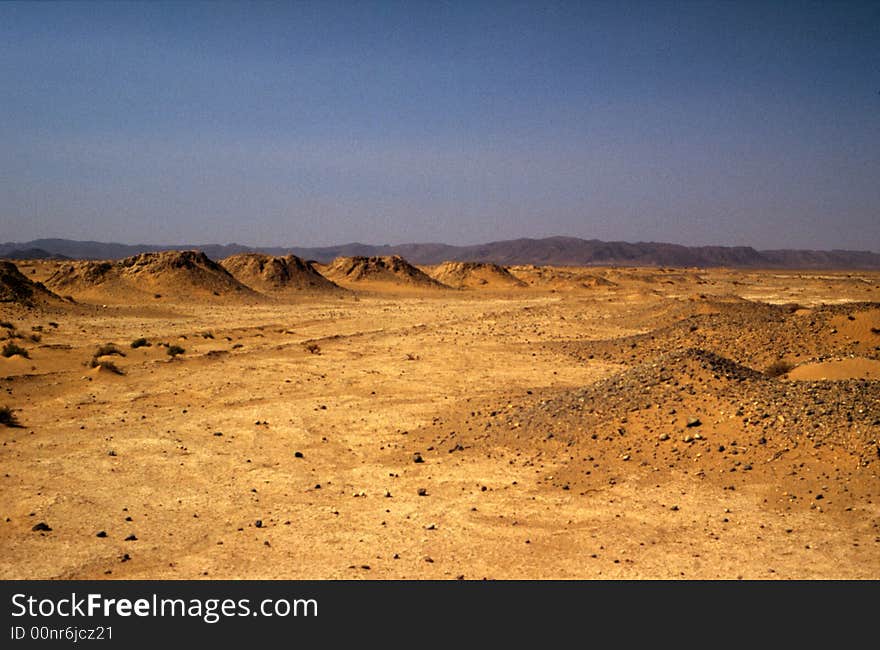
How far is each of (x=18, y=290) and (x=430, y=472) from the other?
105 ft

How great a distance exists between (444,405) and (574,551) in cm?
733

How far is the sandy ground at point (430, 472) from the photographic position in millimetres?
6684

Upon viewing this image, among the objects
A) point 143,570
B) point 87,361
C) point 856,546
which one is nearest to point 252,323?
point 87,361

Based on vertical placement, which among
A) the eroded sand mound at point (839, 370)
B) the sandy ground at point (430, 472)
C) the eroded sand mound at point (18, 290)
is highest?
the eroded sand mound at point (18, 290)

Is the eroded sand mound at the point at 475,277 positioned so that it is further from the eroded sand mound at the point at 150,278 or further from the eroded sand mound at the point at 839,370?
the eroded sand mound at the point at 839,370

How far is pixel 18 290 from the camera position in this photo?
108 feet

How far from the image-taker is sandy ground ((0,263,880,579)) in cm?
668

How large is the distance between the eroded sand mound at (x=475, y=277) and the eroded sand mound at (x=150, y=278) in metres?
28.4

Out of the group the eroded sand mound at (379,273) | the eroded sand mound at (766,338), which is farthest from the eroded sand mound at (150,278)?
the eroded sand mound at (766,338)

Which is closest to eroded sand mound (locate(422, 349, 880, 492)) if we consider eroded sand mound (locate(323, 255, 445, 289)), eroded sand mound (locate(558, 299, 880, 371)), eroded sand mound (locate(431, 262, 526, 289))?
eroded sand mound (locate(558, 299, 880, 371))

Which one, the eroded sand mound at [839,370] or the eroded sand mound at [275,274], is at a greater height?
the eroded sand mound at [275,274]

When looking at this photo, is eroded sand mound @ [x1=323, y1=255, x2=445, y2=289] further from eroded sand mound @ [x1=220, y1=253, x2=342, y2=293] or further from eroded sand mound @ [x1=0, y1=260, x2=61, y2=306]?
eroded sand mound @ [x1=0, y1=260, x2=61, y2=306]

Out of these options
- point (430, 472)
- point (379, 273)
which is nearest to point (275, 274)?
point (379, 273)
